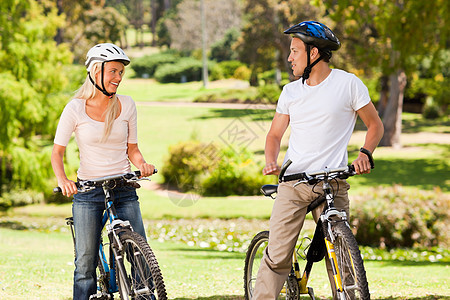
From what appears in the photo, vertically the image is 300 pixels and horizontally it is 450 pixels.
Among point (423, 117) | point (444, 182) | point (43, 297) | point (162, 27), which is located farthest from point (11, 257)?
point (162, 27)

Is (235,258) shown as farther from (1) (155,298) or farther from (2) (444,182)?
(2) (444,182)

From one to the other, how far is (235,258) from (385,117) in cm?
1806

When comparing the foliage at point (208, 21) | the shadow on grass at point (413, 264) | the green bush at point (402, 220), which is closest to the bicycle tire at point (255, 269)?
the shadow on grass at point (413, 264)

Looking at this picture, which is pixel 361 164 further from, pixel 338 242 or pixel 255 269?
pixel 255 269

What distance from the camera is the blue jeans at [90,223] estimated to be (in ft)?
12.8

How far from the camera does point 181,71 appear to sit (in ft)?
160

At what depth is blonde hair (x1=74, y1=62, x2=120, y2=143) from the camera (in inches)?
150

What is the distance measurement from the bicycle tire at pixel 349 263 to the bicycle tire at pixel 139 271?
107cm

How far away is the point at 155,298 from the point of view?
3.72 meters

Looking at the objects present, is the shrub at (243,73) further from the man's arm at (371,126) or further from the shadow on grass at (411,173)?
the man's arm at (371,126)

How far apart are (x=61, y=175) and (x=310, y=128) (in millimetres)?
1618

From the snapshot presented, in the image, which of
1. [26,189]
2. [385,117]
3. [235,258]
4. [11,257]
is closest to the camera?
[11,257]

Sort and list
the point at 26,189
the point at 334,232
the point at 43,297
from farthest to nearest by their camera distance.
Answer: the point at 26,189
the point at 43,297
the point at 334,232

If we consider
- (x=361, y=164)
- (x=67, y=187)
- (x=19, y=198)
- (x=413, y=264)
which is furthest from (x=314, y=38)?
(x=19, y=198)
